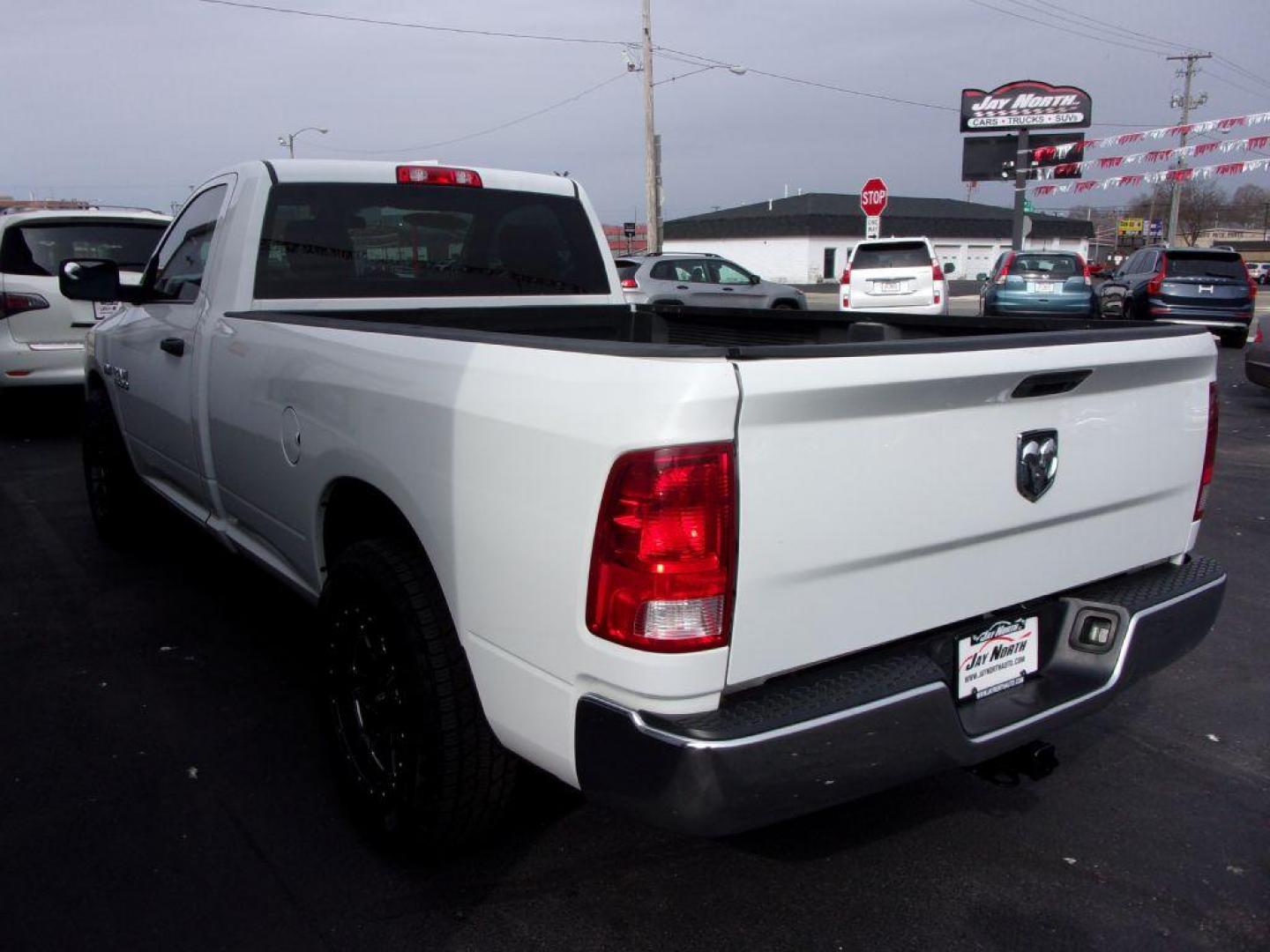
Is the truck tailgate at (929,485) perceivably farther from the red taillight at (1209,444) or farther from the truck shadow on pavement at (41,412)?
the truck shadow on pavement at (41,412)

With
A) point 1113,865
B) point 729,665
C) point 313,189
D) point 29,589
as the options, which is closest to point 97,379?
point 29,589

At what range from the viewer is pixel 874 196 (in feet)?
64.3

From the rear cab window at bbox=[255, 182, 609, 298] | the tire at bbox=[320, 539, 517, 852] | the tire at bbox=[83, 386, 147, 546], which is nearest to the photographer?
the tire at bbox=[320, 539, 517, 852]

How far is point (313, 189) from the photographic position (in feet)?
12.7

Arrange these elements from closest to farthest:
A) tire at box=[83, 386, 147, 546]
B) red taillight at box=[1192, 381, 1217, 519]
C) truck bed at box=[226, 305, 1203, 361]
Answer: truck bed at box=[226, 305, 1203, 361] → red taillight at box=[1192, 381, 1217, 519] → tire at box=[83, 386, 147, 546]

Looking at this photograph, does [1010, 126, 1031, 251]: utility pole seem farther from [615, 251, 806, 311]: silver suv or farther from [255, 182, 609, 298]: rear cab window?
[255, 182, 609, 298]: rear cab window

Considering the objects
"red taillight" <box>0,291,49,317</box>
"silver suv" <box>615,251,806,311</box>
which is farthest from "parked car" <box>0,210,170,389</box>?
"silver suv" <box>615,251,806,311</box>

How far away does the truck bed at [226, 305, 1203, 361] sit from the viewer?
1992 millimetres

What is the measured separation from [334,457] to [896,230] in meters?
58.7

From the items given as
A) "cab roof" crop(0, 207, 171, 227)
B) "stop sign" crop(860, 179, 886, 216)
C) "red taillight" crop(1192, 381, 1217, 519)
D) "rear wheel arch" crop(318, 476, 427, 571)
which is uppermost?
"stop sign" crop(860, 179, 886, 216)

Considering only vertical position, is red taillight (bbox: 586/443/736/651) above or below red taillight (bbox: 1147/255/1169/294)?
below

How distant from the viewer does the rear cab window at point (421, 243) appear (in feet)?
12.5

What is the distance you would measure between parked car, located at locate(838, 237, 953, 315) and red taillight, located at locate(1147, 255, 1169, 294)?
320 centimetres

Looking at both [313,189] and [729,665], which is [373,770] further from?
[313,189]
